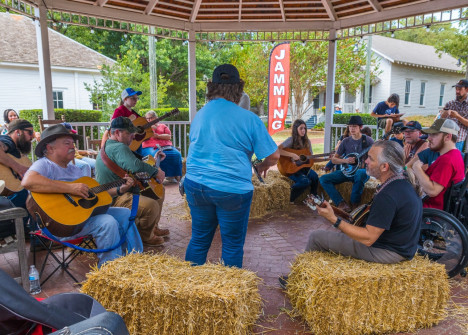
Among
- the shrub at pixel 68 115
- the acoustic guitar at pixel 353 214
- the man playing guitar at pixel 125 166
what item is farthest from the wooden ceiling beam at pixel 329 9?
the shrub at pixel 68 115

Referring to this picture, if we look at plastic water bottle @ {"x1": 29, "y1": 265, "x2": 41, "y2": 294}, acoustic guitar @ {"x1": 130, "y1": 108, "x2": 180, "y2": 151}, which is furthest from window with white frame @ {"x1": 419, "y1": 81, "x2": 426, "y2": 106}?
plastic water bottle @ {"x1": 29, "y1": 265, "x2": 41, "y2": 294}

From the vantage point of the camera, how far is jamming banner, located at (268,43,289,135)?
10312mm

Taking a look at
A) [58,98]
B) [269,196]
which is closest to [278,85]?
[269,196]

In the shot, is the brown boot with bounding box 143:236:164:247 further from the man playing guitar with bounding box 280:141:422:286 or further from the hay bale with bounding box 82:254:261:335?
the man playing guitar with bounding box 280:141:422:286

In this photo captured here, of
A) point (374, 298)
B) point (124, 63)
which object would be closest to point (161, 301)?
point (374, 298)

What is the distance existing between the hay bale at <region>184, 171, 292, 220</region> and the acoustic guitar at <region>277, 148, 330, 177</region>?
0.69 ft

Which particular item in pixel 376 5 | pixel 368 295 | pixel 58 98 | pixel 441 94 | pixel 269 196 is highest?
pixel 376 5

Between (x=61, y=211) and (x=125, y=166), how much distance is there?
2.66ft

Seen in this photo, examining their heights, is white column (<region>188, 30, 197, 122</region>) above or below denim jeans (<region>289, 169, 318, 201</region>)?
above

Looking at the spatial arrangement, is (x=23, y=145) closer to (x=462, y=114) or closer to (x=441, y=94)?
(x=462, y=114)

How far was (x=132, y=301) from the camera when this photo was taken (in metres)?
2.29

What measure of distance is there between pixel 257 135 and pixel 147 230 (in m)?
2.22

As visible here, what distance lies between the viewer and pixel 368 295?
2.50m

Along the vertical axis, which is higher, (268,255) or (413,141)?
(413,141)
